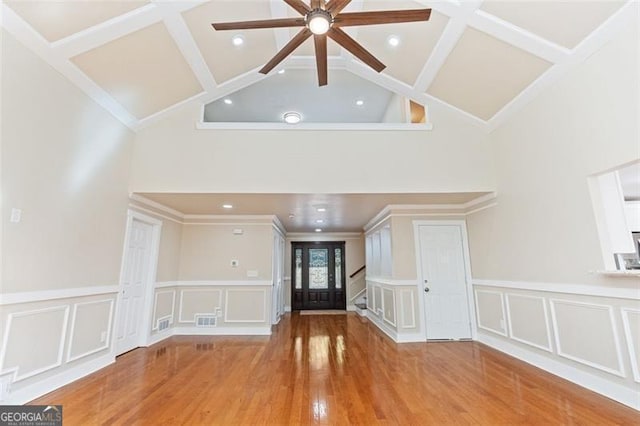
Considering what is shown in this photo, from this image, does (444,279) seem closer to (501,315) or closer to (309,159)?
(501,315)

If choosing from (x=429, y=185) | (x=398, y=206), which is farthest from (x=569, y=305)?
(x=398, y=206)

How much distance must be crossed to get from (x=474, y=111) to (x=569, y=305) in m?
2.83

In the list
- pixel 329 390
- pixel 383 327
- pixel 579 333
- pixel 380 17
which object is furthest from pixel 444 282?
pixel 380 17

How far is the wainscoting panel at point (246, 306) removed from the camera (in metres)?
5.89

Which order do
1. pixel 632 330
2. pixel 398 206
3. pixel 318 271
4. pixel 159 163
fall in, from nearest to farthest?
pixel 632 330 → pixel 159 163 → pixel 398 206 → pixel 318 271

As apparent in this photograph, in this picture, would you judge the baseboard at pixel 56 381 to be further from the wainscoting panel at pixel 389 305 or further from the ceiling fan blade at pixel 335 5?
the wainscoting panel at pixel 389 305

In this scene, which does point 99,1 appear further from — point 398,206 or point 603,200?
point 603,200

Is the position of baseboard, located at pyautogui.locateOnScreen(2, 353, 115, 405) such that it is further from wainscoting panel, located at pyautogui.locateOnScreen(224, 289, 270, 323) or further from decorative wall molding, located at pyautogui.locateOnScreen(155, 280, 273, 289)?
wainscoting panel, located at pyautogui.locateOnScreen(224, 289, 270, 323)

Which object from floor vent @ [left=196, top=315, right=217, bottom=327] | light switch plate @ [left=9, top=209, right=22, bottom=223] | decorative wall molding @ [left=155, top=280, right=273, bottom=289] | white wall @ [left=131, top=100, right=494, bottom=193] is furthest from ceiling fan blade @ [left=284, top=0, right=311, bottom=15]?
floor vent @ [left=196, top=315, right=217, bottom=327]

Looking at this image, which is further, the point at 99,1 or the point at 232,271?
the point at 232,271

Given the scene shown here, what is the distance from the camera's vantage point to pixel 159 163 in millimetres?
4469

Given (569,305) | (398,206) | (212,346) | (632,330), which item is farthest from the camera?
(398,206)

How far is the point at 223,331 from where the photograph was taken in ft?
19.1

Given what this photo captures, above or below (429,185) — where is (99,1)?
above
